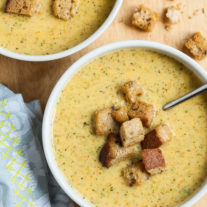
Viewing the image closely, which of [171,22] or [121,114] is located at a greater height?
[171,22]

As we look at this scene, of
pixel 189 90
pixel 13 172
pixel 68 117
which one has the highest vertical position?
pixel 189 90

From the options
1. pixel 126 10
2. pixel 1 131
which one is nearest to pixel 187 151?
pixel 126 10

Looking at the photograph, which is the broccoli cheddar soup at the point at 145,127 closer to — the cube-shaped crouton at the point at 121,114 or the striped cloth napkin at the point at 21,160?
the cube-shaped crouton at the point at 121,114

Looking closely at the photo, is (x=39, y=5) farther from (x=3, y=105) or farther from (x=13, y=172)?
(x=13, y=172)

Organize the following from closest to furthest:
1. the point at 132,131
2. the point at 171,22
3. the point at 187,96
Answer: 1. the point at 132,131
2. the point at 187,96
3. the point at 171,22

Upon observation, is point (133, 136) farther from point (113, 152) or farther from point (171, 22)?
point (171, 22)

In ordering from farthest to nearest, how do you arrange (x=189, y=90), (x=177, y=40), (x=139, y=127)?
(x=177, y=40) < (x=189, y=90) < (x=139, y=127)

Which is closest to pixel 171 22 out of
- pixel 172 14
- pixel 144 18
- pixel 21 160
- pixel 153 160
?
pixel 172 14
